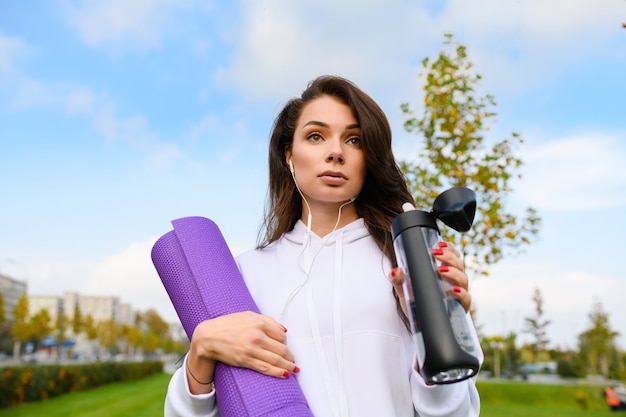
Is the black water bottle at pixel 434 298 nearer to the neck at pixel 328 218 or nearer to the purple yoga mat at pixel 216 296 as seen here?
the purple yoga mat at pixel 216 296

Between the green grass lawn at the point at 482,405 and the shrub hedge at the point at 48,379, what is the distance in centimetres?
34

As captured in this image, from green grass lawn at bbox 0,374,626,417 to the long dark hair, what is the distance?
1413cm

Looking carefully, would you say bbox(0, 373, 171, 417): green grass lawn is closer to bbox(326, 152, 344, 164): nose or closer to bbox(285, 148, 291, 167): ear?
bbox(285, 148, 291, 167): ear

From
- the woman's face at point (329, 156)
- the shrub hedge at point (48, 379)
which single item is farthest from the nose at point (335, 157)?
the shrub hedge at point (48, 379)

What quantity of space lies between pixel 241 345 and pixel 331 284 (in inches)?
18.2

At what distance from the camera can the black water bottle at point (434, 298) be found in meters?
1.50

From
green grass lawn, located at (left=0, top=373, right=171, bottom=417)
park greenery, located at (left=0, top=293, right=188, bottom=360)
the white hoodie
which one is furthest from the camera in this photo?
park greenery, located at (left=0, top=293, right=188, bottom=360)

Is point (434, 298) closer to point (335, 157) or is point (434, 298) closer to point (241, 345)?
point (241, 345)

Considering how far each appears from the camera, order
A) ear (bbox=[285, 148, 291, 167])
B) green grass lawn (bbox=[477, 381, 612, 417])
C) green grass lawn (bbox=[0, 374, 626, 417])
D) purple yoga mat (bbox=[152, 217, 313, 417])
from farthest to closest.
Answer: green grass lawn (bbox=[477, 381, 612, 417]) < green grass lawn (bbox=[0, 374, 626, 417]) < ear (bbox=[285, 148, 291, 167]) < purple yoga mat (bbox=[152, 217, 313, 417])

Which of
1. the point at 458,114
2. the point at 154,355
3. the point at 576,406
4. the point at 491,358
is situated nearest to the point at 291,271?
the point at 458,114

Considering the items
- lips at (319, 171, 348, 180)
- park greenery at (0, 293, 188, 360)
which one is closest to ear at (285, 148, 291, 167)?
lips at (319, 171, 348, 180)

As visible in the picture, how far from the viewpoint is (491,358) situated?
2559 inches

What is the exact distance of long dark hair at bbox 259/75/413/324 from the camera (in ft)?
7.29

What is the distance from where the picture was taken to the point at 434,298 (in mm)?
1548
